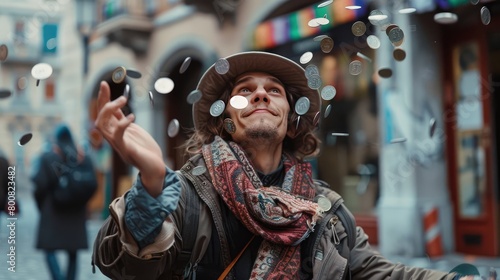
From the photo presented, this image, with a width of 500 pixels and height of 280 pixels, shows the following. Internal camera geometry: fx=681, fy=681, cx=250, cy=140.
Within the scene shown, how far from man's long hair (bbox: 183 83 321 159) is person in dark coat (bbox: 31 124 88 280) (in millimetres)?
3224

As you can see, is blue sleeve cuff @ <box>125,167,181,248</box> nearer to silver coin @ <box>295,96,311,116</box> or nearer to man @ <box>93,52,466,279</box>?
man @ <box>93,52,466,279</box>

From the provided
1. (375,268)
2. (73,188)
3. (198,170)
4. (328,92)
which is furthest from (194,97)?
(73,188)

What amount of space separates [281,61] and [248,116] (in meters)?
0.25

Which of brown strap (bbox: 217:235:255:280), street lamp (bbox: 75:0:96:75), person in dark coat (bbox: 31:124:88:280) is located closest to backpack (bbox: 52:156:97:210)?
person in dark coat (bbox: 31:124:88:280)

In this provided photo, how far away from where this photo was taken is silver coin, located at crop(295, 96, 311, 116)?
230 cm

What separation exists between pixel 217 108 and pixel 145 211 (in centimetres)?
66

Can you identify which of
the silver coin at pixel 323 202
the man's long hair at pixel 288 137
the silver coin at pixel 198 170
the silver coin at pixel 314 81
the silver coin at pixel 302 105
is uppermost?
the silver coin at pixel 314 81

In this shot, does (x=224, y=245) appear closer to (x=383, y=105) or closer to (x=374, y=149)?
(x=383, y=105)

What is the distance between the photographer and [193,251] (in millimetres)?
1965

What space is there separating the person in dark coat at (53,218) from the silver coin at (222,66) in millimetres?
A: 3502

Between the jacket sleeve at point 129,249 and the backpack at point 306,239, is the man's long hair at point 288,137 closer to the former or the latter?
the backpack at point 306,239

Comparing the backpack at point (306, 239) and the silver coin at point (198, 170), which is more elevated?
the silver coin at point (198, 170)

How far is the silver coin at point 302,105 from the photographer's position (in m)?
2.30

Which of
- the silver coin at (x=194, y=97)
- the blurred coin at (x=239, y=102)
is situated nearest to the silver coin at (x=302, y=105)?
the blurred coin at (x=239, y=102)
